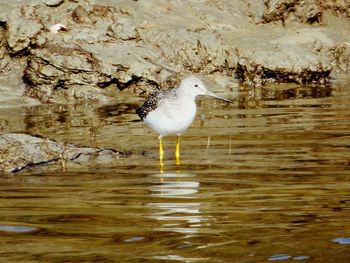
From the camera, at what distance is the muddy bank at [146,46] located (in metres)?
17.0

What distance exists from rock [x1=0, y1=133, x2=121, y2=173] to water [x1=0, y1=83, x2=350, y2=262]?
22 cm

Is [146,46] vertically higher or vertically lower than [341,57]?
higher

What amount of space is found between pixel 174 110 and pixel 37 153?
186cm

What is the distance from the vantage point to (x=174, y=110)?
11.0 metres

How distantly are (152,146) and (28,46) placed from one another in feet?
22.1

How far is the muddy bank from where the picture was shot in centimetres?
1695

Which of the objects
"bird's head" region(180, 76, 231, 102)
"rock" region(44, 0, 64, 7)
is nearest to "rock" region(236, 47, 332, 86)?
"rock" region(44, 0, 64, 7)

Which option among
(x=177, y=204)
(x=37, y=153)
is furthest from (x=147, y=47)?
(x=177, y=204)

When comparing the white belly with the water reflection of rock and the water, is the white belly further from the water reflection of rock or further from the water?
the water reflection of rock

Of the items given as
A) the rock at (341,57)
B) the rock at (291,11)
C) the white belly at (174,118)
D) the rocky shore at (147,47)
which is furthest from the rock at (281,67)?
the white belly at (174,118)

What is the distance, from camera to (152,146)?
11.7 meters

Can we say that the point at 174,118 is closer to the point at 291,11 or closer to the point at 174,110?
the point at 174,110

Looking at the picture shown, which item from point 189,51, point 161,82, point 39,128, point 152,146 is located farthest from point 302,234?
point 189,51

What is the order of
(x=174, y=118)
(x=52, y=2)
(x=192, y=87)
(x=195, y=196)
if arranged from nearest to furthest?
(x=195, y=196)
(x=174, y=118)
(x=192, y=87)
(x=52, y=2)
